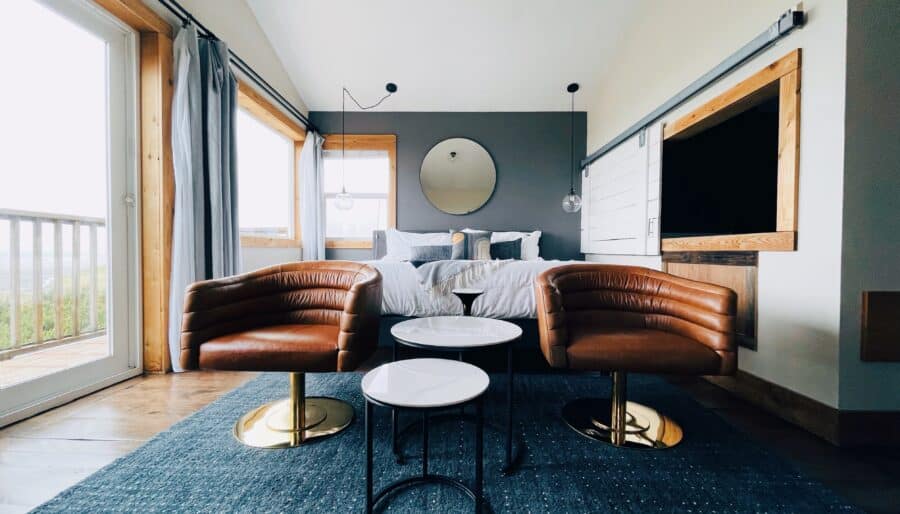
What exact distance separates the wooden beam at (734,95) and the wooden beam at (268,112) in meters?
3.74

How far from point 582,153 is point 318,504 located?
15.7 feet

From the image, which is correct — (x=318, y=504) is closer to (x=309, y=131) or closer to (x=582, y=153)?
(x=309, y=131)

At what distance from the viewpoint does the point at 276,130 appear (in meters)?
4.39

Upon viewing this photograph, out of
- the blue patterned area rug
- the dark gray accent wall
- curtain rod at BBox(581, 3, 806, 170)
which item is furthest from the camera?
the dark gray accent wall

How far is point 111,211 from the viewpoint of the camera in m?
2.22

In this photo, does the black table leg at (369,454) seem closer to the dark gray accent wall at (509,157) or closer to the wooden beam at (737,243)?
the wooden beam at (737,243)

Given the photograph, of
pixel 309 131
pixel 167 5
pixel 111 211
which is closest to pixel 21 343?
pixel 111 211

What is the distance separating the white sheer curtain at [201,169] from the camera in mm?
2371

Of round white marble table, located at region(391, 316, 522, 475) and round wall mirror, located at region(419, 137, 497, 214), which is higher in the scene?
round wall mirror, located at region(419, 137, 497, 214)

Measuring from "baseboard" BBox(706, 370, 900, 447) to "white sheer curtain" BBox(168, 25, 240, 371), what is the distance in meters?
3.44

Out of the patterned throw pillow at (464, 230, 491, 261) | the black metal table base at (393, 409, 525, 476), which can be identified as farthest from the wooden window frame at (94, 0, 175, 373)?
the patterned throw pillow at (464, 230, 491, 261)

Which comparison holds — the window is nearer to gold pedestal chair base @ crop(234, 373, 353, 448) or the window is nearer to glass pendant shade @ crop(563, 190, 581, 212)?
glass pendant shade @ crop(563, 190, 581, 212)

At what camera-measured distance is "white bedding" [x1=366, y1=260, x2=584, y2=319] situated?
2.49 metres

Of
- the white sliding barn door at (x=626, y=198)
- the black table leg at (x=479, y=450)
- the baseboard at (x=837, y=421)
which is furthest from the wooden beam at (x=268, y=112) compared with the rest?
the baseboard at (x=837, y=421)
